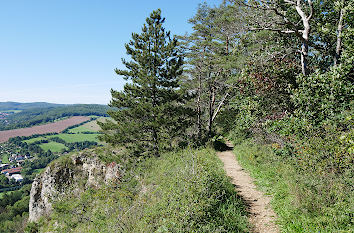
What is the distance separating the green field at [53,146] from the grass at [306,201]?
434ft

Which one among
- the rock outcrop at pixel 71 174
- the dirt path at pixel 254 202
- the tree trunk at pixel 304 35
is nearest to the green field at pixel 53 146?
the rock outcrop at pixel 71 174

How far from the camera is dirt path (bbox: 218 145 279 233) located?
5.24 m

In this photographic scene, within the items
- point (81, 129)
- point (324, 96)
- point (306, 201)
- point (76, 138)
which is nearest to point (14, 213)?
point (306, 201)

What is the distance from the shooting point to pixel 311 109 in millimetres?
7121

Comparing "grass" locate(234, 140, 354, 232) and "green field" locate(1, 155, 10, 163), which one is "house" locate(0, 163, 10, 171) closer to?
"green field" locate(1, 155, 10, 163)

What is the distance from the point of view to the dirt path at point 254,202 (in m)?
5.24

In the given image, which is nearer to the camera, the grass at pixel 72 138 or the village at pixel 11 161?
the village at pixel 11 161

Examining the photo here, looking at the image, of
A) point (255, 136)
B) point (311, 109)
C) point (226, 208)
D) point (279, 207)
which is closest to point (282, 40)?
point (311, 109)

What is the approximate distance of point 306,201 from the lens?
523cm

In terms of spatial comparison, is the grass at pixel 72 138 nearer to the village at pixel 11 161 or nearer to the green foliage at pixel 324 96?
the village at pixel 11 161

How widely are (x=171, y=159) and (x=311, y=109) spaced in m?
8.37

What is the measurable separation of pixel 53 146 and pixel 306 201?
146178mm

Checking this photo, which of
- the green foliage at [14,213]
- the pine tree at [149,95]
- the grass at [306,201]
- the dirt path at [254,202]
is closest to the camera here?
the grass at [306,201]

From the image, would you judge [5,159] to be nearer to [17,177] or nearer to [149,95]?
[17,177]
